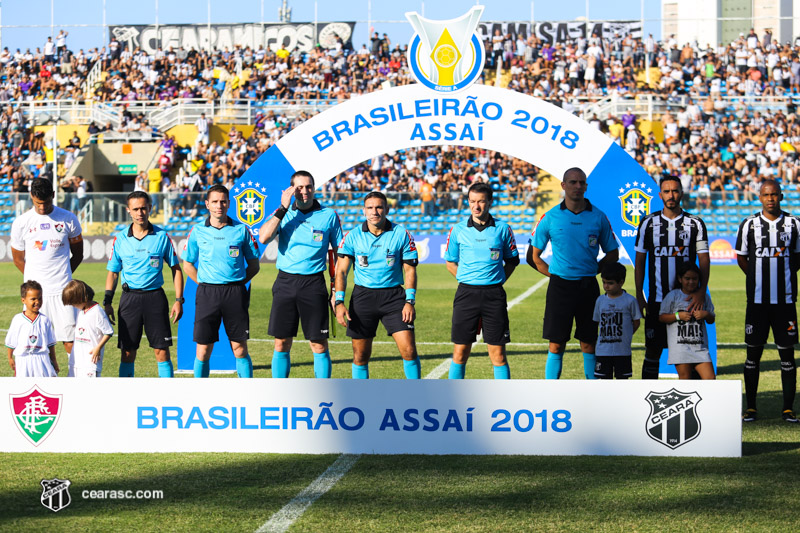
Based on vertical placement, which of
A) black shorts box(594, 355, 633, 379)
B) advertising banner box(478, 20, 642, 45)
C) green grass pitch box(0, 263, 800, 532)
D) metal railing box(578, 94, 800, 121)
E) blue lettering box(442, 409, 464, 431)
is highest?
advertising banner box(478, 20, 642, 45)

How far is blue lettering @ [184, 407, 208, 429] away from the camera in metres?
6.31

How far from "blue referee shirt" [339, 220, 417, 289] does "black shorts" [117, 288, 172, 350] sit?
1626 mm

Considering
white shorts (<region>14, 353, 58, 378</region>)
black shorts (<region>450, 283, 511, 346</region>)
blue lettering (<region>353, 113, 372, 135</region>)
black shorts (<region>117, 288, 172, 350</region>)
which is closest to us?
white shorts (<region>14, 353, 58, 378</region>)

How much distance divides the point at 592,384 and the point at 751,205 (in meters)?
22.3

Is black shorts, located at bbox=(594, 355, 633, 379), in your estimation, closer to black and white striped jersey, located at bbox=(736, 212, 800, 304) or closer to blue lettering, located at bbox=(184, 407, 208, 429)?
black and white striped jersey, located at bbox=(736, 212, 800, 304)

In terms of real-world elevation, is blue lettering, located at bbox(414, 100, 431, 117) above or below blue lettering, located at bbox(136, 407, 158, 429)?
above

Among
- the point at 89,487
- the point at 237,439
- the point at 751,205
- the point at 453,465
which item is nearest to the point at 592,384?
the point at 453,465

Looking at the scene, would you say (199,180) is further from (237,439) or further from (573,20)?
(237,439)

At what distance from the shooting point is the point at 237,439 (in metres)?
6.35

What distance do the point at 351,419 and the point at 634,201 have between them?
4.87 metres

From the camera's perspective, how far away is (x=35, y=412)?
Result: 6.29 m

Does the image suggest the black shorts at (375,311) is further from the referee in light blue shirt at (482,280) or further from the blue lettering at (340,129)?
the blue lettering at (340,129)

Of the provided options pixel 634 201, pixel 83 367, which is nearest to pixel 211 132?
pixel 634 201

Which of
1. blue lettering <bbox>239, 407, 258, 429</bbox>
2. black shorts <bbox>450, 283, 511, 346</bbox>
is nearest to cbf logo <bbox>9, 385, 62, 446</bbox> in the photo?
blue lettering <bbox>239, 407, 258, 429</bbox>
